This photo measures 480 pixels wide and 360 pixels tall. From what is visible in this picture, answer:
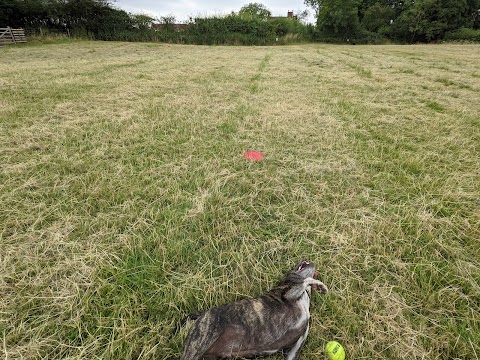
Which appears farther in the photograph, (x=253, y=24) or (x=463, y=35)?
(x=463, y=35)

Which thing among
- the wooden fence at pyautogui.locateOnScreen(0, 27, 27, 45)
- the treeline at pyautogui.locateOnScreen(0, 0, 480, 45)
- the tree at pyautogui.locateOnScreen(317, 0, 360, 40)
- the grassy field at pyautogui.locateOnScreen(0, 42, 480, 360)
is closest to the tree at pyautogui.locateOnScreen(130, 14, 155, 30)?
the treeline at pyautogui.locateOnScreen(0, 0, 480, 45)

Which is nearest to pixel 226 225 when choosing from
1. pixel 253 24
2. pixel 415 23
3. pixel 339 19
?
pixel 253 24

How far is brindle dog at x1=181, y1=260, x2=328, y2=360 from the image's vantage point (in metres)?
0.96

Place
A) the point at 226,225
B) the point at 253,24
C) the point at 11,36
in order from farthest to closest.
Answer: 1. the point at 253,24
2. the point at 11,36
3. the point at 226,225

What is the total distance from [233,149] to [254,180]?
2.22 feet

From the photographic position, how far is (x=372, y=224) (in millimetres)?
1746

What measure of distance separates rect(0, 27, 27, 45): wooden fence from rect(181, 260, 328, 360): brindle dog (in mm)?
21425

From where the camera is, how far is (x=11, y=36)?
15.4 metres

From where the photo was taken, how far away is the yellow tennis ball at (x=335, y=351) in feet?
3.40

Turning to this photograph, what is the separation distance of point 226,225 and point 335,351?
93 cm

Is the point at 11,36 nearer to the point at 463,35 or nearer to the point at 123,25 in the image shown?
the point at 123,25

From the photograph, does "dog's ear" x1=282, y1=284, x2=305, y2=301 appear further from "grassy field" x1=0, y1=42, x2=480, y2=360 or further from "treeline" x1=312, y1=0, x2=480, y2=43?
"treeline" x1=312, y1=0, x2=480, y2=43

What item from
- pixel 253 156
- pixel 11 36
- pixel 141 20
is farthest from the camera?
pixel 141 20

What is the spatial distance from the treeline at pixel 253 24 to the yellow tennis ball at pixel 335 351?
24765 millimetres
